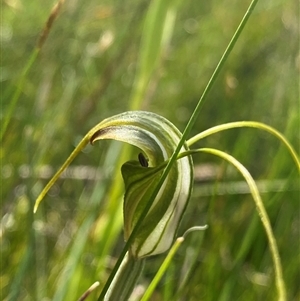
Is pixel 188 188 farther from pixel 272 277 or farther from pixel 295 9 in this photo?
pixel 295 9

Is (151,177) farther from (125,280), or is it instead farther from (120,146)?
(120,146)

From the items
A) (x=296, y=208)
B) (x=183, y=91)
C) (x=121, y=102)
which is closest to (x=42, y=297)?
(x=296, y=208)

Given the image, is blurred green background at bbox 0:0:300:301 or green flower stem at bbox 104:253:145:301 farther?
blurred green background at bbox 0:0:300:301

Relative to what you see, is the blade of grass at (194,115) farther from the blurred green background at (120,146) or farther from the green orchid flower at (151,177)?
the blurred green background at (120,146)

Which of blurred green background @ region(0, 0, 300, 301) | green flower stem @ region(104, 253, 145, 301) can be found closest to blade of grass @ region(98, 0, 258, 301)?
green flower stem @ region(104, 253, 145, 301)

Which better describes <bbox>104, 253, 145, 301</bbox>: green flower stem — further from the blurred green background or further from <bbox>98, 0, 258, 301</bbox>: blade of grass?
the blurred green background

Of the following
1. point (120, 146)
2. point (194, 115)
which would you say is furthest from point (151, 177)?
point (120, 146)

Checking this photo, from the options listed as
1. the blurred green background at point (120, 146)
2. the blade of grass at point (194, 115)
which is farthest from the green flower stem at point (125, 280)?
the blurred green background at point (120, 146)
